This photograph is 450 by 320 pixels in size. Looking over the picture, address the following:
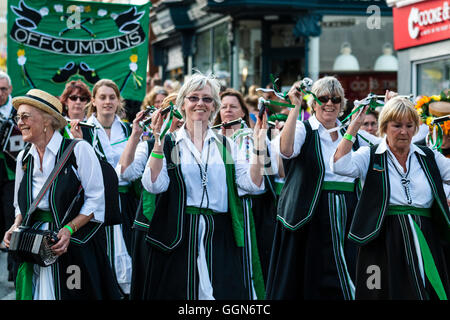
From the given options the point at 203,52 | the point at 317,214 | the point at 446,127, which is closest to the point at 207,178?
the point at 317,214

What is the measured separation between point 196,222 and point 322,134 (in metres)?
1.81

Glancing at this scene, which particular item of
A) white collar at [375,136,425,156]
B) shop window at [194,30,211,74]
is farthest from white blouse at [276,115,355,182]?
shop window at [194,30,211,74]

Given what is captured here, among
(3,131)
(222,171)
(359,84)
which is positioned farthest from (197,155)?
(359,84)

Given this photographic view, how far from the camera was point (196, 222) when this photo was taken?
225 inches

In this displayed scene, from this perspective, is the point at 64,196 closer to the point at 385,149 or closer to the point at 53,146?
the point at 53,146

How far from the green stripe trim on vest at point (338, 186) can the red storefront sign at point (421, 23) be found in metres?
7.20

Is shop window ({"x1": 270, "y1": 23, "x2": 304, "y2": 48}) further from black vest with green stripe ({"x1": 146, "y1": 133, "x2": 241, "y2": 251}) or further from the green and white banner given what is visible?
black vest with green stripe ({"x1": 146, "y1": 133, "x2": 241, "y2": 251})

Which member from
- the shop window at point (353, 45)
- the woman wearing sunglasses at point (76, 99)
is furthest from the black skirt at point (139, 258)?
the shop window at point (353, 45)

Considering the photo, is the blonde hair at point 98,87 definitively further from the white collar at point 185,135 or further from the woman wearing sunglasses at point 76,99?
the white collar at point 185,135

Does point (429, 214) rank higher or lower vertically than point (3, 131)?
lower

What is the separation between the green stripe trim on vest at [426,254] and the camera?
567cm

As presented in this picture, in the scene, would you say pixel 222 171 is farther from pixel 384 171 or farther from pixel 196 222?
pixel 384 171

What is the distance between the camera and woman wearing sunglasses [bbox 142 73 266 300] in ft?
18.7
